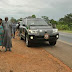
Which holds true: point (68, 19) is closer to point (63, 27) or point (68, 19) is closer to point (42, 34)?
point (63, 27)

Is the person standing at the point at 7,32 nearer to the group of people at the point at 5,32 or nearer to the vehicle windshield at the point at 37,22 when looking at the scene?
the group of people at the point at 5,32

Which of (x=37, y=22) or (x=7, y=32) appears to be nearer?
(x=7, y=32)

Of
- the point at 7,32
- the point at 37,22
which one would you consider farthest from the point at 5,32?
the point at 37,22

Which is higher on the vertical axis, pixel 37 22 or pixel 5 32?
pixel 37 22

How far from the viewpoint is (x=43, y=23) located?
9492mm

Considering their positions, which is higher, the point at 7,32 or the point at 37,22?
the point at 37,22

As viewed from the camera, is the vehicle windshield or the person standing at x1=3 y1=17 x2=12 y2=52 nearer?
the person standing at x1=3 y1=17 x2=12 y2=52

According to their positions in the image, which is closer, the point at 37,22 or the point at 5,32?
the point at 5,32

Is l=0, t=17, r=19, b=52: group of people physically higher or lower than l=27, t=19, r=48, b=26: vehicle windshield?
lower

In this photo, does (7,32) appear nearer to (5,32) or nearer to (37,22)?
(5,32)

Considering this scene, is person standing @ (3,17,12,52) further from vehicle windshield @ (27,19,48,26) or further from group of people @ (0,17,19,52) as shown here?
vehicle windshield @ (27,19,48,26)

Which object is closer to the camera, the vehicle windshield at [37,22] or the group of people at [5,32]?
the group of people at [5,32]

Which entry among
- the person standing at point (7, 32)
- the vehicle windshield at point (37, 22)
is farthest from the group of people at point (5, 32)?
the vehicle windshield at point (37, 22)

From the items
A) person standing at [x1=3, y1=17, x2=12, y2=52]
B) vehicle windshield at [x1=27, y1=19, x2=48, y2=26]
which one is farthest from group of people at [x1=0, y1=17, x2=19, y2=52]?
vehicle windshield at [x1=27, y1=19, x2=48, y2=26]
